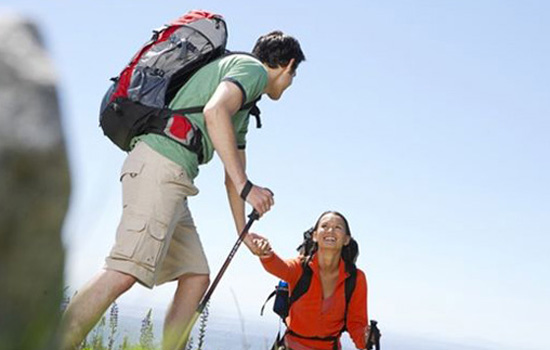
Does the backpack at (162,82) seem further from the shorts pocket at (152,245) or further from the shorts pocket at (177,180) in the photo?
the shorts pocket at (152,245)

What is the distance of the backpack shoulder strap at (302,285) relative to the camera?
8633 millimetres

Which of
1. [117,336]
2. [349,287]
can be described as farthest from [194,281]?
[349,287]

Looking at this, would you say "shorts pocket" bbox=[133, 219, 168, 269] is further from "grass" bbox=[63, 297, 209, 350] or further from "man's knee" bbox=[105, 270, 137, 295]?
"grass" bbox=[63, 297, 209, 350]

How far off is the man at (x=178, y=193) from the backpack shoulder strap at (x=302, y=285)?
142 inches

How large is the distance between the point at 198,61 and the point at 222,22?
316 mm

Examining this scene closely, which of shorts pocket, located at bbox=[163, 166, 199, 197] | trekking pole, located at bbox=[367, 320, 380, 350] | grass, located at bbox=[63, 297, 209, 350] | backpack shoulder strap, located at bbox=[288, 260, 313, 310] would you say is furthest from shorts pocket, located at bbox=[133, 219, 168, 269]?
backpack shoulder strap, located at bbox=[288, 260, 313, 310]

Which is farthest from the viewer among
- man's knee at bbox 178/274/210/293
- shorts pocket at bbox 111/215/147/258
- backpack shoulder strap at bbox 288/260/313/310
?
backpack shoulder strap at bbox 288/260/313/310

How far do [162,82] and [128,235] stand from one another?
91cm

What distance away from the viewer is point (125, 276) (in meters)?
4.42

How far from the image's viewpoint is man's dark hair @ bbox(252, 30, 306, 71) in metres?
5.68

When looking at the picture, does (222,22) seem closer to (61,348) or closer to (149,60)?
(149,60)

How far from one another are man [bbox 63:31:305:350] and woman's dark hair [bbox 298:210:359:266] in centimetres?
404

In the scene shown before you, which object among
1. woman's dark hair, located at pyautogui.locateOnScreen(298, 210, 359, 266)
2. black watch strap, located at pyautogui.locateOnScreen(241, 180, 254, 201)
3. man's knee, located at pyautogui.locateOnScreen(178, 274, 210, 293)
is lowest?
man's knee, located at pyautogui.locateOnScreen(178, 274, 210, 293)

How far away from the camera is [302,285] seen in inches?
341
